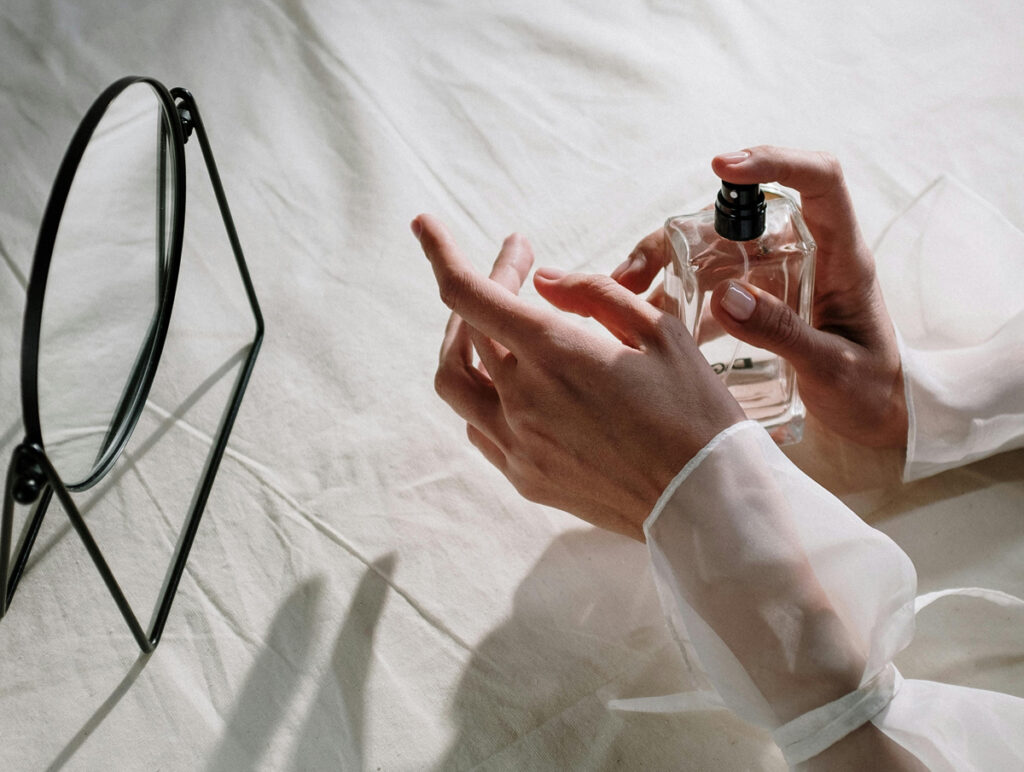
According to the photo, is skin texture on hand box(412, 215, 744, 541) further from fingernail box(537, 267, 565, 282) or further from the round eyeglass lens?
the round eyeglass lens

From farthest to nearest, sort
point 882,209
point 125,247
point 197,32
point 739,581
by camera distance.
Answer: point 197,32
point 882,209
point 125,247
point 739,581

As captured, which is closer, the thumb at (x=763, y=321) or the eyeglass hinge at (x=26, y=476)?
the eyeglass hinge at (x=26, y=476)

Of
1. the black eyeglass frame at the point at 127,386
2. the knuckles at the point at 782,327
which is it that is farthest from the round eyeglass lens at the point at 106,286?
the knuckles at the point at 782,327

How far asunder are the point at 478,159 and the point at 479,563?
0.37 metres

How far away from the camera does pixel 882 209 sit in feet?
2.37

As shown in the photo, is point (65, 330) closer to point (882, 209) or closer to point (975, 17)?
point (882, 209)

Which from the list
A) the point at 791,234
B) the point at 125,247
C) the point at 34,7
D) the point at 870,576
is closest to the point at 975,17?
the point at 791,234

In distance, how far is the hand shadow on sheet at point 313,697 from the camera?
477mm

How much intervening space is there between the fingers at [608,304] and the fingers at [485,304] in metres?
0.04

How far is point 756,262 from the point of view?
51 centimetres

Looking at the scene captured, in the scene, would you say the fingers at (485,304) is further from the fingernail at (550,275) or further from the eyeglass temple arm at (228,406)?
the eyeglass temple arm at (228,406)

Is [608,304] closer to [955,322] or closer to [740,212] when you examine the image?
[740,212]

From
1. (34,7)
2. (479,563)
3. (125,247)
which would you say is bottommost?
(479,563)

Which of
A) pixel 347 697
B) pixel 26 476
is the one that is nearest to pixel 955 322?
pixel 347 697
